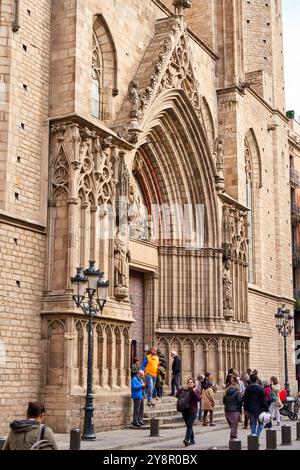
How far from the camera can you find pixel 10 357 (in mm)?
16688

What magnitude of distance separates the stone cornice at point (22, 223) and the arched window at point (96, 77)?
525 cm

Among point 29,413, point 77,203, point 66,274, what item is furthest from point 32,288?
point 29,413

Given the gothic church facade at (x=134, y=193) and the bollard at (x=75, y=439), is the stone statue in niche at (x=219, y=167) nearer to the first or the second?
the gothic church facade at (x=134, y=193)

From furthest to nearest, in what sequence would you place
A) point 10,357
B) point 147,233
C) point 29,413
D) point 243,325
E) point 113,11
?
point 243,325
point 147,233
point 113,11
point 10,357
point 29,413

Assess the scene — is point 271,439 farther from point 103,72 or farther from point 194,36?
point 194,36

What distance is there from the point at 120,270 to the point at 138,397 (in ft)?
11.9

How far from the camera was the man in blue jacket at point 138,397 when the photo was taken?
1822 cm

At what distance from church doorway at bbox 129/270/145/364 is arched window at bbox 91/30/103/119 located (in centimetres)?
573

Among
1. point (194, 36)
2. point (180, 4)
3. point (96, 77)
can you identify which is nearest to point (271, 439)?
point (96, 77)

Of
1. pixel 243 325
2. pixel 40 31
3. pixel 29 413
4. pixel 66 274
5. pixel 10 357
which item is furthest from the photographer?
pixel 243 325

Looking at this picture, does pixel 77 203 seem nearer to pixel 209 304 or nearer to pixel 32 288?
pixel 32 288

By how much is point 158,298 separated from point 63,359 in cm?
848

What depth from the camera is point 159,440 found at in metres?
16.1

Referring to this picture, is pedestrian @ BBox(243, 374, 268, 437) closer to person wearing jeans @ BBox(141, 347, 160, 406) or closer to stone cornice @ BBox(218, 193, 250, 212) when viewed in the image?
person wearing jeans @ BBox(141, 347, 160, 406)
